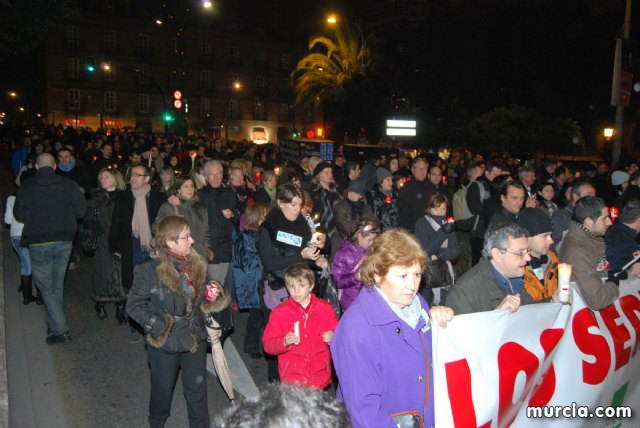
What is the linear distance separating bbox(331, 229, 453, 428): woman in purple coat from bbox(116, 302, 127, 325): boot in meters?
5.15

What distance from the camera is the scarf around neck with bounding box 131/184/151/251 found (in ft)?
24.0

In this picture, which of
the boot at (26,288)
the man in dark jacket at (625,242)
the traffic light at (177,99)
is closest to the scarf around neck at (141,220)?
the boot at (26,288)

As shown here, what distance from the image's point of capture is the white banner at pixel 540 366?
11.6 ft

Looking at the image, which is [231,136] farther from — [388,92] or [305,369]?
[305,369]

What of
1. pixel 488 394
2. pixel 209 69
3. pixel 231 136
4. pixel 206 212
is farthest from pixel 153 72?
pixel 488 394

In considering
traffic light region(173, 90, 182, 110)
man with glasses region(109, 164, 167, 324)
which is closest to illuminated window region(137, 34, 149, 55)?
traffic light region(173, 90, 182, 110)

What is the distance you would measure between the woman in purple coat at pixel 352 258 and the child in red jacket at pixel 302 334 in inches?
30.3

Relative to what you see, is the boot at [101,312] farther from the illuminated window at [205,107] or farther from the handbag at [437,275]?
the illuminated window at [205,107]

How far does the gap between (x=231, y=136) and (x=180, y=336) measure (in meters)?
73.0

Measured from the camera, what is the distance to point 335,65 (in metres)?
43.1

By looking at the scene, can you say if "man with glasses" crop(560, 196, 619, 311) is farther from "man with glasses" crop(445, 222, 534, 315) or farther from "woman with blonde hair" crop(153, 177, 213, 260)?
"woman with blonde hair" crop(153, 177, 213, 260)

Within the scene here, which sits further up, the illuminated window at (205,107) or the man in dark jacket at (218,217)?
the illuminated window at (205,107)

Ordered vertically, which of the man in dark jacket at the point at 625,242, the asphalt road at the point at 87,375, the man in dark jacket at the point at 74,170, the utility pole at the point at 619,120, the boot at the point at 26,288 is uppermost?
the utility pole at the point at 619,120

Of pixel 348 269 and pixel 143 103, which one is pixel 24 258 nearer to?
pixel 348 269
